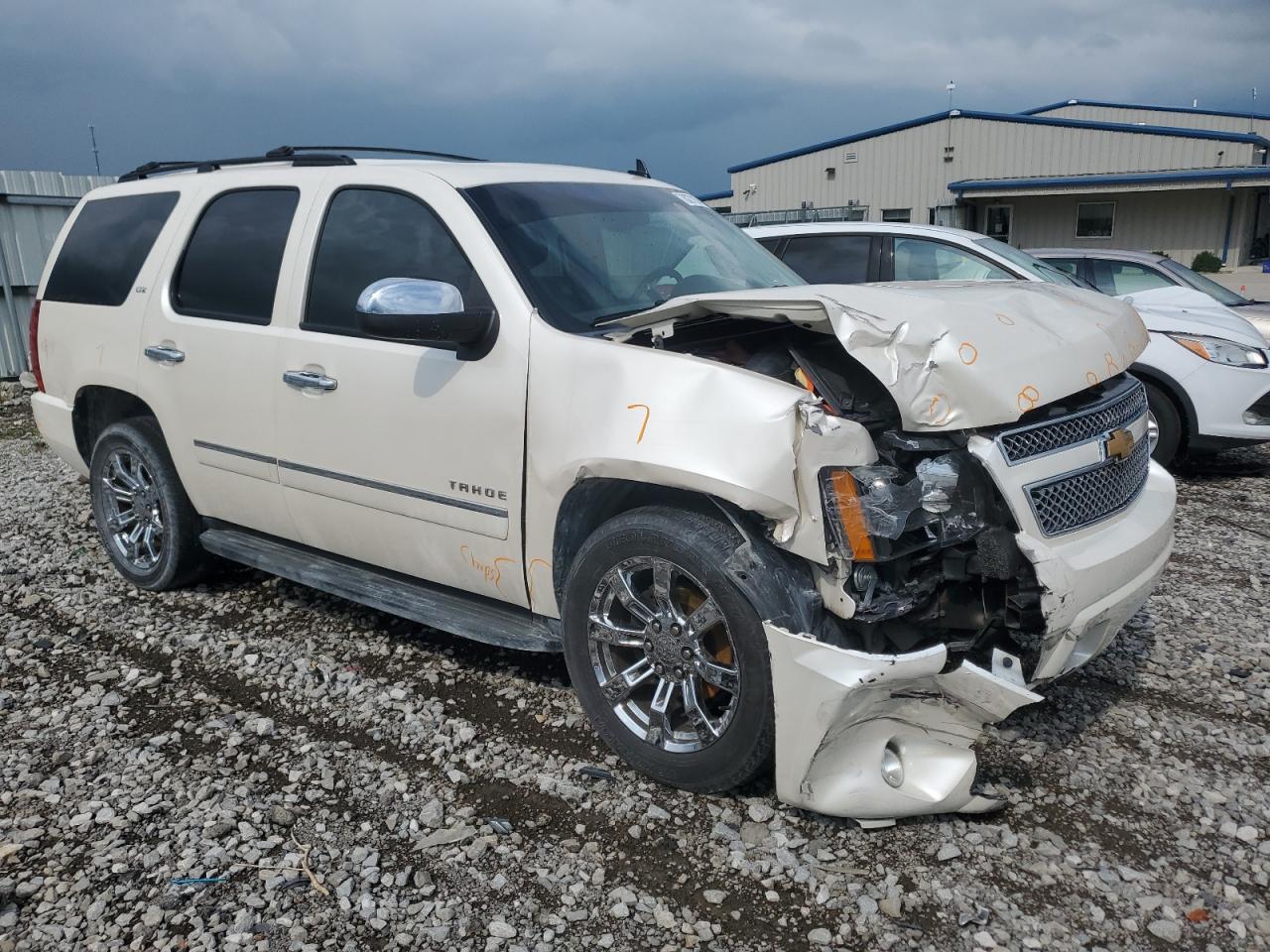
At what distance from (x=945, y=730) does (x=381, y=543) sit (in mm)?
2212

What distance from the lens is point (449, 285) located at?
3.38 metres

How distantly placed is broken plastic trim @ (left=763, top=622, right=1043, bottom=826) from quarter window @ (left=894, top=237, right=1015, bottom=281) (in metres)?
4.95

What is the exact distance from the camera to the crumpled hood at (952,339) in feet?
9.19

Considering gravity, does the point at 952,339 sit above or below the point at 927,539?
above

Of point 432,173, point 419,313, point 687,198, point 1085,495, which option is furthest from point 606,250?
point 1085,495

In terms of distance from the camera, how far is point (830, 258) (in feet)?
25.9

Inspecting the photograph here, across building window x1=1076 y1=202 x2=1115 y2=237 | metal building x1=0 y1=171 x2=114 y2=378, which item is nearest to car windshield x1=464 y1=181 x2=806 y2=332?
metal building x1=0 y1=171 x2=114 y2=378

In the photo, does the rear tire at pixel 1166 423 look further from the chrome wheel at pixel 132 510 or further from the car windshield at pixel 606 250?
the chrome wheel at pixel 132 510

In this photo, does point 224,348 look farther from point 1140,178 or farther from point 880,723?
point 1140,178

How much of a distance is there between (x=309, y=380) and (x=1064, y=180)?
2734cm

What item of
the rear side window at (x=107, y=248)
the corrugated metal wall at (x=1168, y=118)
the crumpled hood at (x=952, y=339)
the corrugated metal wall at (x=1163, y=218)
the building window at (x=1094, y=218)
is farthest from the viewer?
the corrugated metal wall at (x=1168, y=118)

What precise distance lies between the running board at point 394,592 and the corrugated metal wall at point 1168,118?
1659 inches

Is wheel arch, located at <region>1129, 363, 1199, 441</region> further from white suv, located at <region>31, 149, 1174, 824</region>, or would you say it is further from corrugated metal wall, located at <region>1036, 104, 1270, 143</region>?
corrugated metal wall, located at <region>1036, 104, 1270, 143</region>

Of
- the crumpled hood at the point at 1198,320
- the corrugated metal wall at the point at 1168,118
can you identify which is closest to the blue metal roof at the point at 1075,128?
the corrugated metal wall at the point at 1168,118
